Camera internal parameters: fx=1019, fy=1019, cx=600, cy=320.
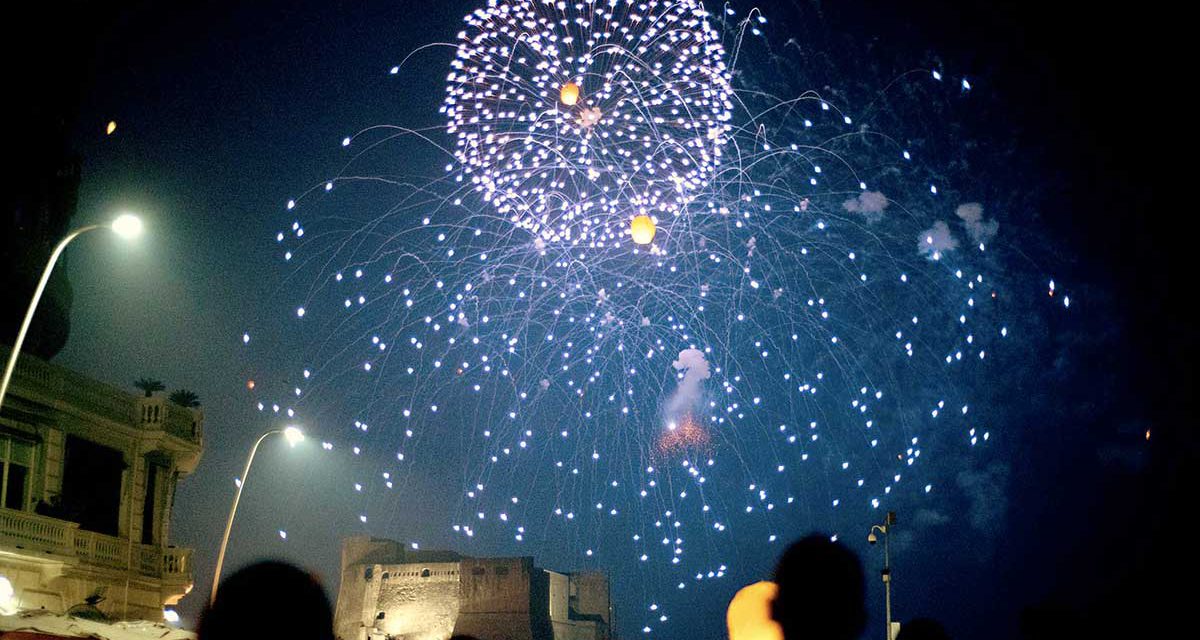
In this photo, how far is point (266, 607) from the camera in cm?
277

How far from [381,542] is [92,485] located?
170ft

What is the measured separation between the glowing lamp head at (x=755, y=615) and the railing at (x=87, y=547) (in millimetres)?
19603

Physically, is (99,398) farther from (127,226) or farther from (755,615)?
(755,615)

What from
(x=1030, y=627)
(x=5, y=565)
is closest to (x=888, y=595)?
(x=5, y=565)

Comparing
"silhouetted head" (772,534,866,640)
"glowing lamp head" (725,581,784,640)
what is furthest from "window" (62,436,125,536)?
"silhouetted head" (772,534,866,640)

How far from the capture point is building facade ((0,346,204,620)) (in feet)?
65.6

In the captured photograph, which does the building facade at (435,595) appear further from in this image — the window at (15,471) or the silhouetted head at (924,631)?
the silhouetted head at (924,631)

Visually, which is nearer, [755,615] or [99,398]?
[755,615]

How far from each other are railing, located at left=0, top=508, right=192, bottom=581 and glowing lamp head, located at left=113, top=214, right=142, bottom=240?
838 cm

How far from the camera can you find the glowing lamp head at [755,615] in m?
2.90

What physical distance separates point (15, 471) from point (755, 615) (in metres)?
21.3

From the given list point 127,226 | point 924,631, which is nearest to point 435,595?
point 127,226

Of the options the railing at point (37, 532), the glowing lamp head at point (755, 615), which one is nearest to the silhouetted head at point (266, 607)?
the glowing lamp head at point (755, 615)

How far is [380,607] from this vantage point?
2761 inches
